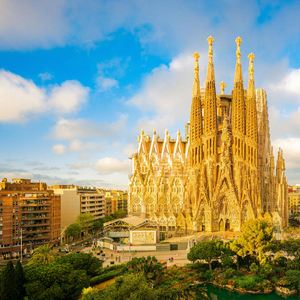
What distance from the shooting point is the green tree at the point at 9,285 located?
65.6ft

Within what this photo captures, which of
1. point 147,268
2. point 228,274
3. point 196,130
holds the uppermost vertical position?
point 196,130

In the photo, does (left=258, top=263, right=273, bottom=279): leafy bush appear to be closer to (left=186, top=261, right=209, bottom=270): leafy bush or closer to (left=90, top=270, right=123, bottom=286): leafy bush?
(left=186, top=261, right=209, bottom=270): leafy bush

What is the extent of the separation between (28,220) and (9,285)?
2821 cm

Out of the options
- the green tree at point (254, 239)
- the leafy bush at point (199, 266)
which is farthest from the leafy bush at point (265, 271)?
the leafy bush at point (199, 266)

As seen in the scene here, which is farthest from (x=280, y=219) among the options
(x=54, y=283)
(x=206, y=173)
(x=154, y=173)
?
(x=54, y=283)

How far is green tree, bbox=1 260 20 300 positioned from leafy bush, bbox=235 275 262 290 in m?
19.0

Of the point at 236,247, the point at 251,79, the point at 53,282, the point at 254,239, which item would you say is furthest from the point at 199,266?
the point at 251,79

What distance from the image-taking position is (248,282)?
2828cm

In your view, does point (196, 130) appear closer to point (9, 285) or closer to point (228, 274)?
point (228, 274)

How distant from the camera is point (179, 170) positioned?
7088cm

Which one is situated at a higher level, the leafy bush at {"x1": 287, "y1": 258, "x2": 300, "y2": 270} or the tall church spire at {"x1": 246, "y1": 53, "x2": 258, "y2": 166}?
the tall church spire at {"x1": 246, "y1": 53, "x2": 258, "y2": 166}

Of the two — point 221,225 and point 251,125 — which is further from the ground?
point 251,125

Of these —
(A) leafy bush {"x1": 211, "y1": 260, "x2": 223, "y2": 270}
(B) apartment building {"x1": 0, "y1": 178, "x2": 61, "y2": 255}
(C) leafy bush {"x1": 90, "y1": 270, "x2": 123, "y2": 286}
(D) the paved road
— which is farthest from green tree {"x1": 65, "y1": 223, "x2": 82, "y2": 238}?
(A) leafy bush {"x1": 211, "y1": 260, "x2": 223, "y2": 270}

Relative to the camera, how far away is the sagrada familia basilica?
191 feet
